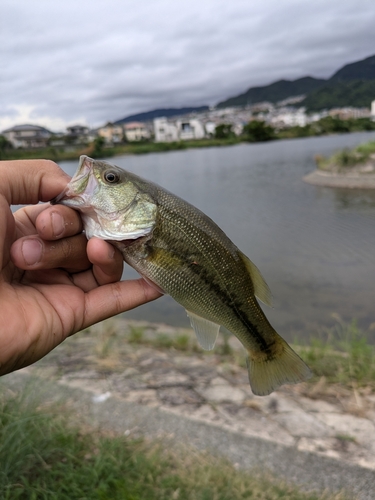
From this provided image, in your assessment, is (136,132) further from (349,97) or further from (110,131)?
(349,97)

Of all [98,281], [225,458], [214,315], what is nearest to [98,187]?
[98,281]

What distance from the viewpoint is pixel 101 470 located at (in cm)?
340

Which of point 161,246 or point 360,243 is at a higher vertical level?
point 161,246

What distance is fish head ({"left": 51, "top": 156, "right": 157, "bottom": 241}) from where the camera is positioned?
228 cm

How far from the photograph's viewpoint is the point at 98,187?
2.29 metres

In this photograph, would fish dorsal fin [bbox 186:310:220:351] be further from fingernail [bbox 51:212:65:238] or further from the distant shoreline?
the distant shoreline

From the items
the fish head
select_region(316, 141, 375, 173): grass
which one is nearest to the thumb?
the fish head

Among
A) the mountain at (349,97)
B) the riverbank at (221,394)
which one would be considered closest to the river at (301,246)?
Result: the riverbank at (221,394)

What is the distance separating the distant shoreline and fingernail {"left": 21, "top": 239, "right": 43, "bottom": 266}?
26.2 meters

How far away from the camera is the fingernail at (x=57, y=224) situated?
2168 millimetres

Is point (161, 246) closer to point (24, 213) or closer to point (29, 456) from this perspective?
point (24, 213)

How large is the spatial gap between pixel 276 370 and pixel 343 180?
2741cm

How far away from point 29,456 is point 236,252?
104 inches

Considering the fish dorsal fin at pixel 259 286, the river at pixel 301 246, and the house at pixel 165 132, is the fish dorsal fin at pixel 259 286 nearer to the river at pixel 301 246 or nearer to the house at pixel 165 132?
the river at pixel 301 246
